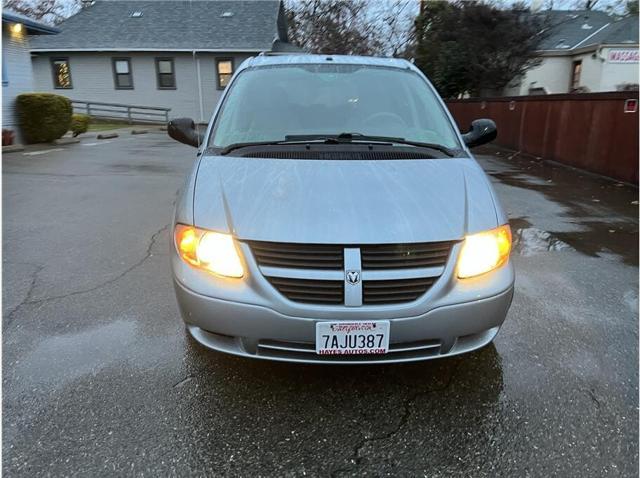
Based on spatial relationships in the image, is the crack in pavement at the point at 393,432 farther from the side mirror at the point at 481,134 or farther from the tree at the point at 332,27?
the tree at the point at 332,27

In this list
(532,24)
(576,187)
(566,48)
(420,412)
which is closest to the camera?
(420,412)

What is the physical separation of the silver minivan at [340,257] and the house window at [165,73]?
2378 cm

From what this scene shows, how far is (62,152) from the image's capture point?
40.7ft

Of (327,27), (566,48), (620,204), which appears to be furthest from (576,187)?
(327,27)

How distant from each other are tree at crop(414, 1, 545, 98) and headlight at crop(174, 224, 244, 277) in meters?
19.6

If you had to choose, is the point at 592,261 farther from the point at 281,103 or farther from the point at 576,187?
the point at 576,187

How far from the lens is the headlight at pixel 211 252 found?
2283 mm

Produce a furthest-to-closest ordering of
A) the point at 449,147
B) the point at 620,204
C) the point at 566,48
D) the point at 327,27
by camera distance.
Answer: the point at 327,27 < the point at 566,48 < the point at 620,204 < the point at 449,147

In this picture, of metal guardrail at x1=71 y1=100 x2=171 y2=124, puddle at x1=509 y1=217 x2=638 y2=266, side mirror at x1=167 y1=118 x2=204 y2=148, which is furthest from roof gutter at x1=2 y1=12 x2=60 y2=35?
puddle at x1=509 y1=217 x2=638 y2=266

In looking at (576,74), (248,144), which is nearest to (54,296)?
(248,144)

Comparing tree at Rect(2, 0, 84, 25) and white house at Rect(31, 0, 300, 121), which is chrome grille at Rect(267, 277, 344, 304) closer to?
white house at Rect(31, 0, 300, 121)

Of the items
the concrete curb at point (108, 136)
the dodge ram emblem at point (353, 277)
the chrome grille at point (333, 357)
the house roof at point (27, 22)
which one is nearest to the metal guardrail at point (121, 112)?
the concrete curb at point (108, 136)

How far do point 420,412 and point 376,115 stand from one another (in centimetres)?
207

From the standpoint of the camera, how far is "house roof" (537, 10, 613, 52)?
2341 cm
